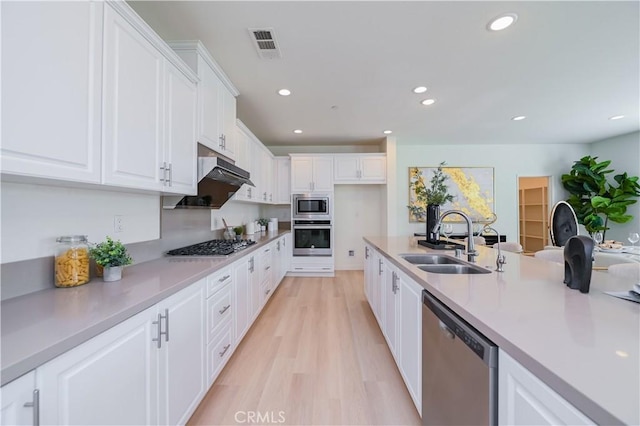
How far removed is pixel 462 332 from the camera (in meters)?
0.92

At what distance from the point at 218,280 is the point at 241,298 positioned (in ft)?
1.83

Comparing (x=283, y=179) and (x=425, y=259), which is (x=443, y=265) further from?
(x=283, y=179)

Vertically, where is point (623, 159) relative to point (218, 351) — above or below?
above

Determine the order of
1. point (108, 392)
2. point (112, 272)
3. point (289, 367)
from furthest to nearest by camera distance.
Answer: point (289, 367)
point (112, 272)
point (108, 392)

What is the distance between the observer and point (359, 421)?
1493 mm

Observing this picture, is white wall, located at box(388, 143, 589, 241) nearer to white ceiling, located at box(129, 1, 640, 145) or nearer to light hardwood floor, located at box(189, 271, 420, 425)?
white ceiling, located at box(129, 1, 640, 145)

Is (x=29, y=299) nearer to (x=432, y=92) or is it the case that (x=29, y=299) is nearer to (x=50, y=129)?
(x=50, y=129)

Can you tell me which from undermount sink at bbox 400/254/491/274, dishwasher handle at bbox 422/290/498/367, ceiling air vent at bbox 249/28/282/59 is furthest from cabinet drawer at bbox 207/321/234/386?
ceiling air vent at bbox 249/28/282/59

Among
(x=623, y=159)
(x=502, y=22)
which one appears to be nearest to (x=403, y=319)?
(x=502, y=22)

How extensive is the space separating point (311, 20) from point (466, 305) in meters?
2.04

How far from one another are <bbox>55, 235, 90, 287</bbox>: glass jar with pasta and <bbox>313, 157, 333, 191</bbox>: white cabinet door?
12.1ft

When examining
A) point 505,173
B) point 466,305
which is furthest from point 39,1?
point 505,173

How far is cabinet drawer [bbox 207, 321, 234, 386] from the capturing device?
162cm

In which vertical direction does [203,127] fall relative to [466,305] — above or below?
above
